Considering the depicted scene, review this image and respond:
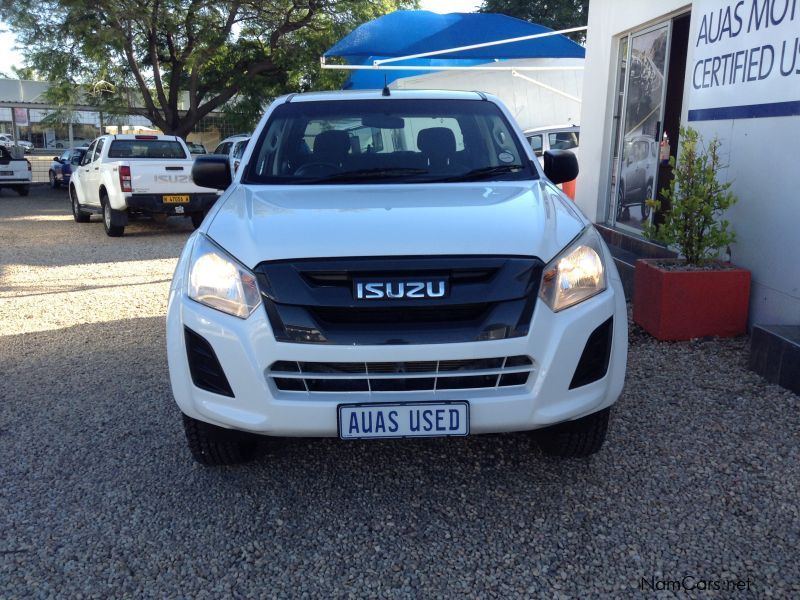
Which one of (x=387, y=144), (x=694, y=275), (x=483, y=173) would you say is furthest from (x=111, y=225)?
(x=483, y=173)

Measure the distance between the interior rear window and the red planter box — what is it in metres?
10.3

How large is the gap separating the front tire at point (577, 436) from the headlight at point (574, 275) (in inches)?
21.5

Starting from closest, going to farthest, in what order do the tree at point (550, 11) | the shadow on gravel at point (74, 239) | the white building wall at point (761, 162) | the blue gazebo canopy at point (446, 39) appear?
the white building wall at point (761, 162)
the shadow on gravel at point (74, 239)
the blue gazebo canopy at point (446, 39)
the tree at point (550, 11)

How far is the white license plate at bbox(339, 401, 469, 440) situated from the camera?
112 inches

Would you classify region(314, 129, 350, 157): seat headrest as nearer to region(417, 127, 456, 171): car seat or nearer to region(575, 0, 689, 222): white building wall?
region(417, 127, 456, 171): car seat

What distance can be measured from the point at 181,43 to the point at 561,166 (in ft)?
68.4

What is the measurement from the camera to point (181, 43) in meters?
22.6

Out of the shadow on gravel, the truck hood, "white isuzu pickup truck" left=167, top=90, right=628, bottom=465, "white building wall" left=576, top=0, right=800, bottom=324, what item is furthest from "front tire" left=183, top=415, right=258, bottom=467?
the shadow on gravel

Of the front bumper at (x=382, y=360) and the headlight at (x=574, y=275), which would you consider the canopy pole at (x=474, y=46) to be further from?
the front bumper at (x=382, y=360)

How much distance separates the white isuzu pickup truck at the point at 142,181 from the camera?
12617 mm

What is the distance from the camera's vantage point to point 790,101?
5.24 meters

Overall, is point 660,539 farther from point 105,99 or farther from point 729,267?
point 105,99

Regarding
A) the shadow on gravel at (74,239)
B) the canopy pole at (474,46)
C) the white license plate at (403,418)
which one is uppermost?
the canopy pole at (474,46)

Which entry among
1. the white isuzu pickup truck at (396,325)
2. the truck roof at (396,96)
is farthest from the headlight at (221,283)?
the truck roof at (396,96)
